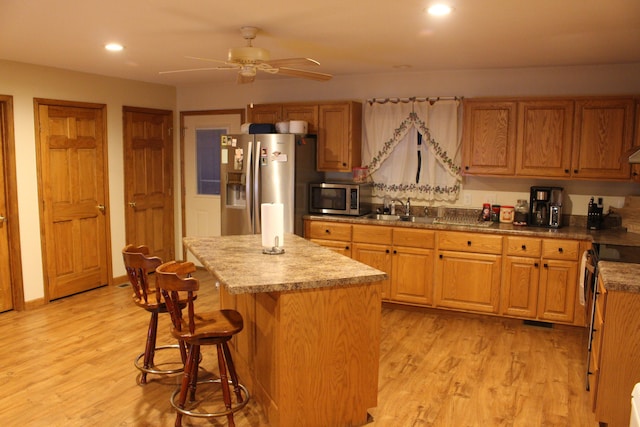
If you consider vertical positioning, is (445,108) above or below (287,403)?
above

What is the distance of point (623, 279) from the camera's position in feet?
9.09

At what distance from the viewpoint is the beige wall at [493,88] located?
15.3 feet

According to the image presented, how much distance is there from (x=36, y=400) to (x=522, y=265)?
3820 millimetres

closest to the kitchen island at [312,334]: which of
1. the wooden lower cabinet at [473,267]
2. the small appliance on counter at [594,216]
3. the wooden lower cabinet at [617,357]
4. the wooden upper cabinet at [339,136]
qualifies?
the wooden lower cabinet at [617,357]

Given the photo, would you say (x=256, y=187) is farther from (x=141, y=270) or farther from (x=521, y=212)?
(x=521, y=212)

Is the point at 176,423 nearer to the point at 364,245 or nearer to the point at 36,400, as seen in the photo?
the point at 36,400

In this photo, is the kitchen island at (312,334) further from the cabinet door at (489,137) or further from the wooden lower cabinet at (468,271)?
the cabinet door at (489,137)

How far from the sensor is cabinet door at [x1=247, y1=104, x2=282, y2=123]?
5.61 metres

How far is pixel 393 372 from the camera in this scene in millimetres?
3645

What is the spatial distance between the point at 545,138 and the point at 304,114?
2357 mm

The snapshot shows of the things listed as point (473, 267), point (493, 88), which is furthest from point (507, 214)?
point (493, 88)

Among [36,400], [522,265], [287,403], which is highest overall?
[522,265]

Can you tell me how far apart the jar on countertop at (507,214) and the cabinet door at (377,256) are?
1.14 meters

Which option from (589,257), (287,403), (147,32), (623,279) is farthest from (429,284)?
(147,32)
